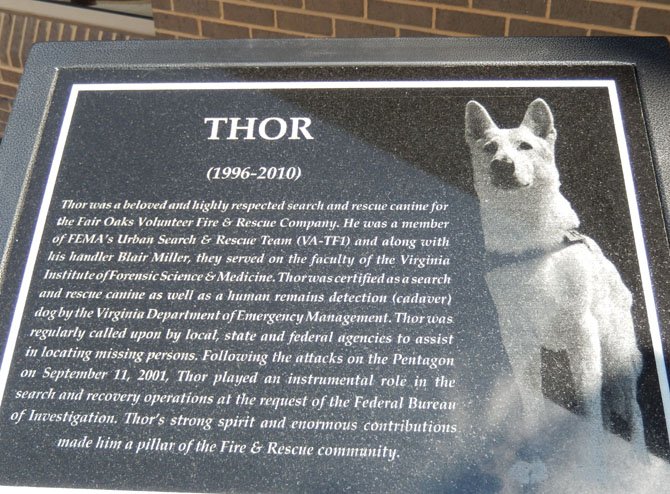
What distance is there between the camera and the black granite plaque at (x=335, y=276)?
4.67 ft

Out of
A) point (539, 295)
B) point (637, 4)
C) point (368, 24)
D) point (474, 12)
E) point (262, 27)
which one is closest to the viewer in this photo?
point (539, 295)

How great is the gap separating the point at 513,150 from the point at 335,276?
0.47 metres

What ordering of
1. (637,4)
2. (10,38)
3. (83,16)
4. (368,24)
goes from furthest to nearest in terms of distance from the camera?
1. (10,38)
2. (83,16)
3. (368,24)
4. (637,4)

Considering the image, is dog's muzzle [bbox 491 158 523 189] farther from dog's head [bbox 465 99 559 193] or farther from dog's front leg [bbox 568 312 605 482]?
dog's front leg [bbox 568 312 605 482]

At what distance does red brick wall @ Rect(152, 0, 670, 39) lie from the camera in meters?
2.71

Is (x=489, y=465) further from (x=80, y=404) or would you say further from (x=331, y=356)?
(x=80, y=404)

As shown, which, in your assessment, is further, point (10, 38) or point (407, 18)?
point (10, 38)

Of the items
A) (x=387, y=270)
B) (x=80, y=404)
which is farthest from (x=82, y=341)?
(x=387, y=270)

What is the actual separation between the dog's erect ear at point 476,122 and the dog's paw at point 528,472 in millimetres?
691

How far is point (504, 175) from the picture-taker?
166cm

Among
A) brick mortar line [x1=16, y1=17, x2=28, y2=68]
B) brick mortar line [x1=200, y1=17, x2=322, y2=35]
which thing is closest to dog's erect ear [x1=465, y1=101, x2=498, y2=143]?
brick mortar line [x1=200, y1=17, x2=322, y2=35]

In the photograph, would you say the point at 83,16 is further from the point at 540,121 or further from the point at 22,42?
the point at 540,121

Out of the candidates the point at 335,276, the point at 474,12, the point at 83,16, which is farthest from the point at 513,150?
the point at 83,16

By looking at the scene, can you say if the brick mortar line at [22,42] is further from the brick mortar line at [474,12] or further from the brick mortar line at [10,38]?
the brick mortar line at [474,12]
